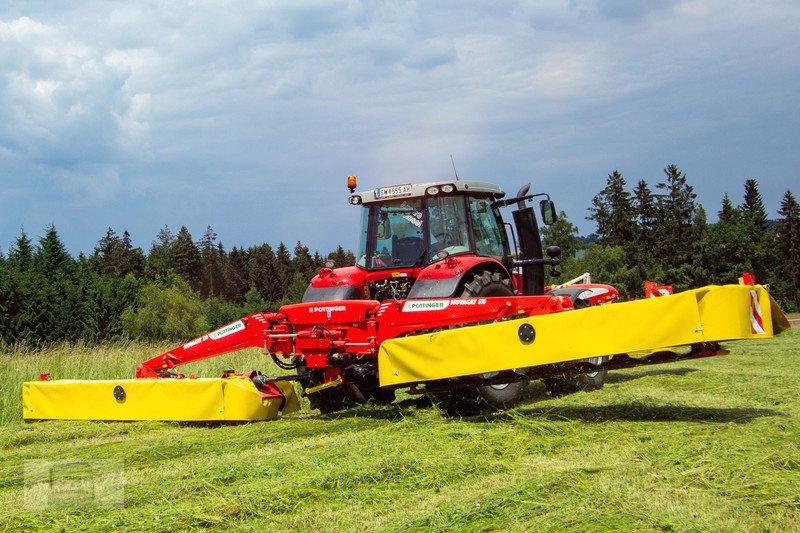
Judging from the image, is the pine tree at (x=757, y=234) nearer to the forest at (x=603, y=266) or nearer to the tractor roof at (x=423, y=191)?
the forest at (x=603, y=266)

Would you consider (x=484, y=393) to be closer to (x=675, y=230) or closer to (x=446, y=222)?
(x=446, y=222)

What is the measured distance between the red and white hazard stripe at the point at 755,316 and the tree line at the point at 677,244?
4769cm

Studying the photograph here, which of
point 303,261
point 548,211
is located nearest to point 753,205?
point 303,261

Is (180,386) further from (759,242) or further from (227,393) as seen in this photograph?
(759,242)

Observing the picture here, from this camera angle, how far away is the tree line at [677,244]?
56.8m

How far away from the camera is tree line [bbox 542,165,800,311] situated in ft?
186

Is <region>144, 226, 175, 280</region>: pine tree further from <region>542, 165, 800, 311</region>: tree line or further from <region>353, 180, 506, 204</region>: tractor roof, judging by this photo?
<region>353, 180, 506, 204</region>: tractor roof

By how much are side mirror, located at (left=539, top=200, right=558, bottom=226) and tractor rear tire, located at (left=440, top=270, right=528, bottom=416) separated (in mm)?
1150

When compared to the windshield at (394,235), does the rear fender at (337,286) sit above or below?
below

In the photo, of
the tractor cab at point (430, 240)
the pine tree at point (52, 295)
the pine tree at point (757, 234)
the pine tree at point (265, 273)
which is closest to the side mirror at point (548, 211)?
the tractor cab at point (430, 240)

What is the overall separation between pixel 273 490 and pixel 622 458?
7.03 ft

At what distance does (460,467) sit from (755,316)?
8.59 feet

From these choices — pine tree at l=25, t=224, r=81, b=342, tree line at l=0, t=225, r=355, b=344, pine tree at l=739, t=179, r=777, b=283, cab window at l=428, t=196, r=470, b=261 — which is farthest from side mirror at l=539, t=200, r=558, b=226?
pine tree at l=739, t=179, r=777, b=283

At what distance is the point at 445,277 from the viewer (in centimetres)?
734
